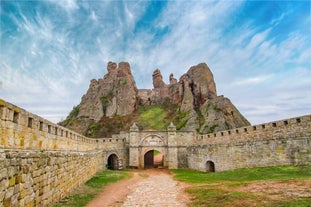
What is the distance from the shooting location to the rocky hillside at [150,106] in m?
51.2

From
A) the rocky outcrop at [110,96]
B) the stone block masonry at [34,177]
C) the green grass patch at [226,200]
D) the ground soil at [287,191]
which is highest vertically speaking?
the rocky outcrop at [110,96]

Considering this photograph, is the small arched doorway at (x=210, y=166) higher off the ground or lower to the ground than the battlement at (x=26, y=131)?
lower

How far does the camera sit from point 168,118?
64500 mm

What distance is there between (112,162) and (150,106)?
1678 inches

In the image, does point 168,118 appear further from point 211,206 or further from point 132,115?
point 211,206

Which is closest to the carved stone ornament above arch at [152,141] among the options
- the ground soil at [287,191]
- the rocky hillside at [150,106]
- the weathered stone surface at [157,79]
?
the rocky hillside at [150,106]

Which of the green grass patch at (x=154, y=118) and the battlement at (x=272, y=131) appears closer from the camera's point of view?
the battlement at (x=272, y=131)

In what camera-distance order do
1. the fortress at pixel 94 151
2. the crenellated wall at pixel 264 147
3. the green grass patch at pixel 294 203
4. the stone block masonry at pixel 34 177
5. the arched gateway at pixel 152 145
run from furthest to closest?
the arched gateway at pixel 152 145
the crenellated wall at pixel 264 147
the green grass patch at pixel 294 203
the fortress at pixel 94 151
the stone block masonry at pixel 34 177

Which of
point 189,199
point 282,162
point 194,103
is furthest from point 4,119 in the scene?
point 194,103

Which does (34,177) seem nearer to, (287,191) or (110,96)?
(287,191)

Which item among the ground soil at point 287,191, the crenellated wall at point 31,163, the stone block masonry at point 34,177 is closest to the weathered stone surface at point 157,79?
the crenellated wall at point 31,163

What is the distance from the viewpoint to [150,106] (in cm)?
7550

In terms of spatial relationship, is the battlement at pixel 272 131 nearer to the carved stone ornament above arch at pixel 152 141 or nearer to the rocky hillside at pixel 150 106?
the carved stone ornament above arch at pixel 152 141

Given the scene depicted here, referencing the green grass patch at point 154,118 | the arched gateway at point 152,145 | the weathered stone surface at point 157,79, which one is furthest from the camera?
the weathered stone surface at point 157,79
